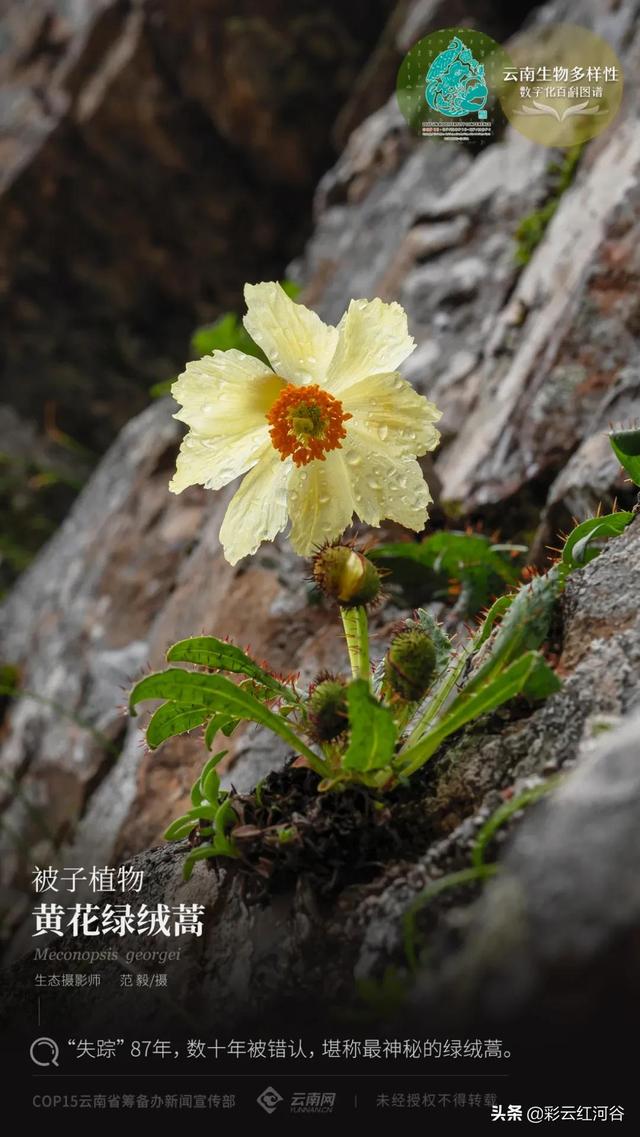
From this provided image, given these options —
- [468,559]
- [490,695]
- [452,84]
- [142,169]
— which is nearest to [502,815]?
[490,695]

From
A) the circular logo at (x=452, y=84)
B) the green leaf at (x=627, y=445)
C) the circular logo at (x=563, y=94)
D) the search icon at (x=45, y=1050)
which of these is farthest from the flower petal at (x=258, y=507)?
the circular logo at (x=563, y=94)

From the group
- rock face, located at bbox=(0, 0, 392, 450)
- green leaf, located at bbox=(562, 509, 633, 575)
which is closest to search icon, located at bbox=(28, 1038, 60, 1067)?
green leaf, located at bbox=(562, 509, 633, 575)

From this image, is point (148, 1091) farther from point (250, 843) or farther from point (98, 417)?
point (98, 417)

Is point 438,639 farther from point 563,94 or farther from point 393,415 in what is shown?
point 563,94

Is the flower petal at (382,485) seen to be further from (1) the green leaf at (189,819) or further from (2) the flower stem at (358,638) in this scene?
(1) the green leaf at (189,819)

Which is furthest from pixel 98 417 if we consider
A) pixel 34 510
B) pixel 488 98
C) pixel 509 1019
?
pixel 509 1019

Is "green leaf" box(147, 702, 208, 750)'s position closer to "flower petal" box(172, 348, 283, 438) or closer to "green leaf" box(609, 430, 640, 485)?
"flower petal" box(172, 348, 283, 438)
